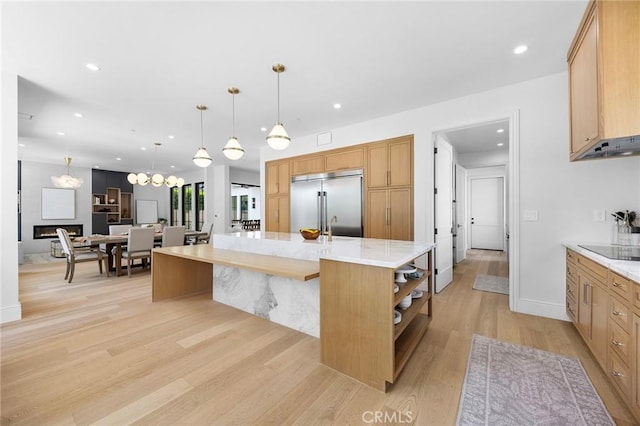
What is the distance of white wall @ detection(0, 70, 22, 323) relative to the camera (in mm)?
2848

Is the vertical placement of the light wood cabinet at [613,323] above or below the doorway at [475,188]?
below

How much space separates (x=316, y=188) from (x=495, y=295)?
3248 mm

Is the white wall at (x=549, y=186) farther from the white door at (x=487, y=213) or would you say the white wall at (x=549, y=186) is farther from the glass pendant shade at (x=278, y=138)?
the white door at (x=487, y=213)

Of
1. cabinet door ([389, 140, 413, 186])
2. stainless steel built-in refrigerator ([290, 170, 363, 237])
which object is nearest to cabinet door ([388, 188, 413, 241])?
cabinet door ([389, 140, 413, 186])

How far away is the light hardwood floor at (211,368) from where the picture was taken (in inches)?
61.5

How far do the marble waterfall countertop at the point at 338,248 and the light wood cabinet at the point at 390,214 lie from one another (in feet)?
3.97

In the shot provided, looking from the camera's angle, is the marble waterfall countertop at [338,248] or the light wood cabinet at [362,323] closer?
the light wood cabinet at [362,323]

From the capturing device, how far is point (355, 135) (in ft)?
14.9

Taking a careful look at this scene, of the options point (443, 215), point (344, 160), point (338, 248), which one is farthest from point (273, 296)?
point (443, 215)

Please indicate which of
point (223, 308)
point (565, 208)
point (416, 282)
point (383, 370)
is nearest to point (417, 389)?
point (383, 370)

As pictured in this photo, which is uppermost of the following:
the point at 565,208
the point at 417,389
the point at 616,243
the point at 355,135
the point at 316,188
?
the point at 355,135

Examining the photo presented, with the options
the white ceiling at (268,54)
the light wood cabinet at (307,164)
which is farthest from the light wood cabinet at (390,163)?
the light wood cabinet at (307,164)

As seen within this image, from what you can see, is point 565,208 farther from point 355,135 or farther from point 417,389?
point 355,135

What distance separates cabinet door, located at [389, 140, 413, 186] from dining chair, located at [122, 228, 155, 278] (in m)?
4.51
